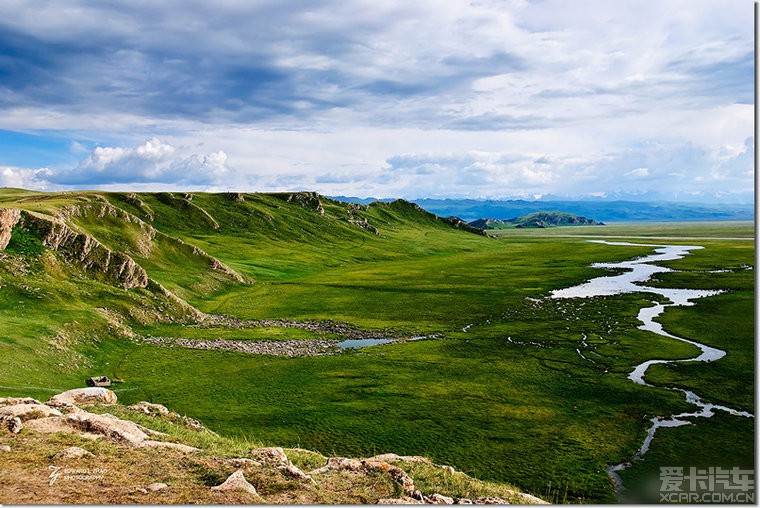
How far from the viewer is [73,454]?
679 inches

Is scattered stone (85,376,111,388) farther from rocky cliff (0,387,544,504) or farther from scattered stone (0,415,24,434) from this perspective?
scattered stone (0,415,24,434)

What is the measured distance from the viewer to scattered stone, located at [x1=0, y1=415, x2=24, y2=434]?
62.0 feet

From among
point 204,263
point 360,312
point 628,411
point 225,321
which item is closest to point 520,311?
point 360,312

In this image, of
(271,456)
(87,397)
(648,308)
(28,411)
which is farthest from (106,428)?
(648,308)

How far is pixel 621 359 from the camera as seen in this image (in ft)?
202

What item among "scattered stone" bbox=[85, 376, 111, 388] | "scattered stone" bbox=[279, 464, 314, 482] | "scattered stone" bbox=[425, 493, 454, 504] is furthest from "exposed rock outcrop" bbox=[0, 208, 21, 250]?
"scattered stone" bbox=[425, 493, 454, 504]

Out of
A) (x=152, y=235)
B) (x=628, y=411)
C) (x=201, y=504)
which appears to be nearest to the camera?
(x=201, y=504)

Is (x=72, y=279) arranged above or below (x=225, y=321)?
above

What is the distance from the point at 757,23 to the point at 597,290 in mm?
109853

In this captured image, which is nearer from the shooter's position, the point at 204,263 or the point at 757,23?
the point at 757,23

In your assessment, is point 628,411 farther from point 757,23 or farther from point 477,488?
point 757,23

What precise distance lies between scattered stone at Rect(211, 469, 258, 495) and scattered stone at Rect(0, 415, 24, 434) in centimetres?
960

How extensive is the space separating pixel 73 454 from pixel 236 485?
6.47 m

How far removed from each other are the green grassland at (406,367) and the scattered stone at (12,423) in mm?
20559
